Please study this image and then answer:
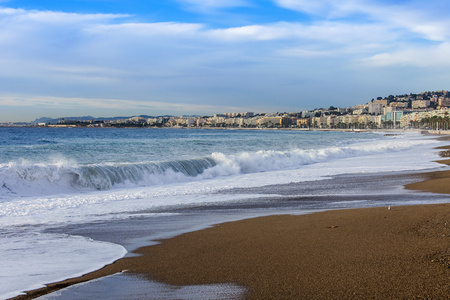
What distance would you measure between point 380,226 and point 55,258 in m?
5.11

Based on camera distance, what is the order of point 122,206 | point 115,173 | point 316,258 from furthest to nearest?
point 115,173, point 122,206, point 316,258

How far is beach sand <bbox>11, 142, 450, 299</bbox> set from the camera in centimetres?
422

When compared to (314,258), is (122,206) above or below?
below

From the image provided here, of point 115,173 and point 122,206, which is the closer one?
point 122,206

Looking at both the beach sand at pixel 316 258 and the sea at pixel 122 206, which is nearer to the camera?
the beach sand at pixel 316 258

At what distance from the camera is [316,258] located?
5.29 meters

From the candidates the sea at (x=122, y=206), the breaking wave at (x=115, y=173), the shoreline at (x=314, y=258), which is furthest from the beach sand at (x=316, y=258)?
the breaking wave at (x=115, y=173)

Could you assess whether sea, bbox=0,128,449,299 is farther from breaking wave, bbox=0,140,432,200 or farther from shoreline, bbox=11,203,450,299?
shoreline, bbox=11,203,450,299

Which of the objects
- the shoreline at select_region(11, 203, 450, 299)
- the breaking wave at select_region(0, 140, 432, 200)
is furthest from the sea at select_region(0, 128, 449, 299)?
the shoreline at select_region(11, 203, 450, 299)

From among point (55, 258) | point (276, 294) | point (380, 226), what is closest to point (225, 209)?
point (380, 226)

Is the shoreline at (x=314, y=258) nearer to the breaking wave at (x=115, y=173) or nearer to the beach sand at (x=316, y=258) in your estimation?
the beach sand at (x=316, y=258)

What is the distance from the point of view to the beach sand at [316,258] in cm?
422

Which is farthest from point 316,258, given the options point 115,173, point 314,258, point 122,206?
point 115,173

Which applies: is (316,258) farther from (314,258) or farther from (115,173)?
(115,173)
